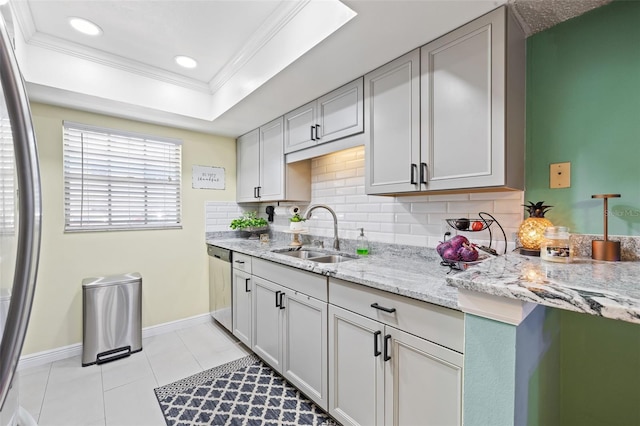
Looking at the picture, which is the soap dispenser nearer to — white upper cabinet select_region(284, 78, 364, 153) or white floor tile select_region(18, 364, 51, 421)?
white upper cabinet select_region(284, 78, 364, 153)

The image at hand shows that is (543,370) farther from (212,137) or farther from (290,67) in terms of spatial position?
(212,137)

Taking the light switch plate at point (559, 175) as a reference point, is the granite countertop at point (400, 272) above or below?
below

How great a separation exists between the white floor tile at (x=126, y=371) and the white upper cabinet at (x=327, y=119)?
2134 mm

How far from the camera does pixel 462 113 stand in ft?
4.65

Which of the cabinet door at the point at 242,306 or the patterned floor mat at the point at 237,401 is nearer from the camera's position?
the patterned floor mat at the point at 237,401

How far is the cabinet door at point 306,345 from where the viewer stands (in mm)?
1684

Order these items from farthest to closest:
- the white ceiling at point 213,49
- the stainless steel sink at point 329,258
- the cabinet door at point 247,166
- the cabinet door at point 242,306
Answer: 1. the cabinet door at point 247,166
2. the cabinet door at point 242,306
3. the stainless steel sink at point 329,258
4. the white ceiling at point 213,49

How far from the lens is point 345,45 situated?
1.57 m

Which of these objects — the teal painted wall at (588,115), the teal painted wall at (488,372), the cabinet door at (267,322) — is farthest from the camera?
the cabinet door at (267,322)

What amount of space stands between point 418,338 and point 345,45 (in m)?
1.51

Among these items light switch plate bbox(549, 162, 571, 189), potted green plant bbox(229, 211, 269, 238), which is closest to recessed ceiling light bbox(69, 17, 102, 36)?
potted green plant bbox(229, 211, 269, 238)

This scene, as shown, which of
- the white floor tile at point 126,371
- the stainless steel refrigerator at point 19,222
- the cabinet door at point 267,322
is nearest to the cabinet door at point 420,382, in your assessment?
the cabinet door at point 267,322

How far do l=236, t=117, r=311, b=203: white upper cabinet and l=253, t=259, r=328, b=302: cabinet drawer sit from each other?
77 cm

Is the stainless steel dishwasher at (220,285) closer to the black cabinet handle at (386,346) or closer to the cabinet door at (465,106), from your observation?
the black cabinet handle at (386,346)
